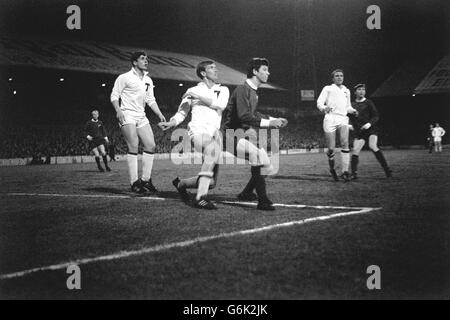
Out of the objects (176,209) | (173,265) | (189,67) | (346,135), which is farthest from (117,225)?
(189,67)

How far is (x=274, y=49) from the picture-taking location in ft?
152

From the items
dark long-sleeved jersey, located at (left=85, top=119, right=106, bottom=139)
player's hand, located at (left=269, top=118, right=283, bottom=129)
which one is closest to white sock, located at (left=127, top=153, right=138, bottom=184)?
player's hand, located at (left=269, top=118, right=283, bottom=129)

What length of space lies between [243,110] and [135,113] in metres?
3.21

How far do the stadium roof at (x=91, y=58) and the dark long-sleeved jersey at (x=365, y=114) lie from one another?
20.5 m

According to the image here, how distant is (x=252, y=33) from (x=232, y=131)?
40089mm

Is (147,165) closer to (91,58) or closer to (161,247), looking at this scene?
(161,247)

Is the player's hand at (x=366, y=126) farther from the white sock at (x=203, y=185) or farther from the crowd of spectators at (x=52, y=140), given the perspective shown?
the crowd of spectators at (x=52, y=140)

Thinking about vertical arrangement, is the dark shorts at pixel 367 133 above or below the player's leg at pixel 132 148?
above

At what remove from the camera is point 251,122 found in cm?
602

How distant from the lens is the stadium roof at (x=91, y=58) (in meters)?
27.4

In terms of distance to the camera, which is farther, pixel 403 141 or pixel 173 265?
pixel 403 141

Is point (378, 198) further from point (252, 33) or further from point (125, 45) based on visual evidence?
point (252, 33)

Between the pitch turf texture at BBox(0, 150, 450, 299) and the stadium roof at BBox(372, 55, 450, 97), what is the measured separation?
117 feet

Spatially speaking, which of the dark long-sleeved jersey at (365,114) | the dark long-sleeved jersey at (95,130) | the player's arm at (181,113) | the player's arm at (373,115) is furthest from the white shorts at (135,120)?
the dark long-sleeved jersey at (95,130)
